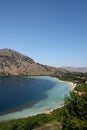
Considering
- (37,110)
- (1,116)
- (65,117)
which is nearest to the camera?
(65,117)

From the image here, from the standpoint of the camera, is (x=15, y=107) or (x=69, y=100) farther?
(x=15, y=107)

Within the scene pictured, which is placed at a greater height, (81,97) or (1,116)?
(81,97)

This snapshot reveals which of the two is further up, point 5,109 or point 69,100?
point 69,100

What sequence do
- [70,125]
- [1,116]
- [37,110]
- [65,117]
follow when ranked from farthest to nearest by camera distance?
1. [37,110]
2. [1,116]
3. [65,117]
4. [70,125]

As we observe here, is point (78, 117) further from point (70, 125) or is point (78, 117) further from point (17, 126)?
point (17, 126)

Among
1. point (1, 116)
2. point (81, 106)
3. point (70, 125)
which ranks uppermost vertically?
point (81, 106)

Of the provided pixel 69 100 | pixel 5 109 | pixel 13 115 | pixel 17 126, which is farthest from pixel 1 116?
pixel 69 100

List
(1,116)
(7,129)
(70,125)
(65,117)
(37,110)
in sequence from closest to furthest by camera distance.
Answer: (70,125) → (65,117) → (7,129) → (1,116) → (37,110)

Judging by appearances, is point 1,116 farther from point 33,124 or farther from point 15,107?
point 33,124

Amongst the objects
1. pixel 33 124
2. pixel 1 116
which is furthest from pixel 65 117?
pixel 1 116
